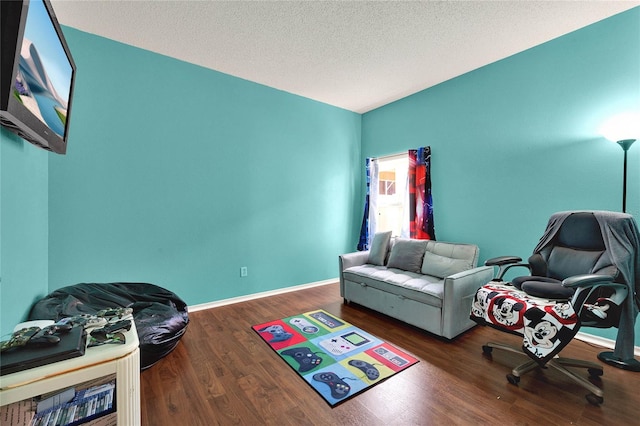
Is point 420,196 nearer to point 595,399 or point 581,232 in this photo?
point 581,232

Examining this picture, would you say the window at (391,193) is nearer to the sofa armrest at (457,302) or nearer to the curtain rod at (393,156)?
the curtain rod at (393,156)

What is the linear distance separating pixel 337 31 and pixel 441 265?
265cm

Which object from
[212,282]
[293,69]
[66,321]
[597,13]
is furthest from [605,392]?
[293,69]

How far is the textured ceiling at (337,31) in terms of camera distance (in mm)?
2109

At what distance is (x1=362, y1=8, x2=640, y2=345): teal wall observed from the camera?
221cm

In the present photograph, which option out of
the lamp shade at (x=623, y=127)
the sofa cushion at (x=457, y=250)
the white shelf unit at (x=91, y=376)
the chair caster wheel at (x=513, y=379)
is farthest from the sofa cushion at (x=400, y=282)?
the white shelf unit at (x=91, y=376)

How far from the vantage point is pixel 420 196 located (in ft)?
11.6

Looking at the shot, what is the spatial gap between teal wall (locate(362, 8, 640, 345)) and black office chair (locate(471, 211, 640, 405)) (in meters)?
0.54

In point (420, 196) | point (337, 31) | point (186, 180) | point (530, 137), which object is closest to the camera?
point (337, 31)

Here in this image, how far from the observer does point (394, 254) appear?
10.7 ft

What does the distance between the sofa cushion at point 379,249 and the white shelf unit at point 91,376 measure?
9.33 feet

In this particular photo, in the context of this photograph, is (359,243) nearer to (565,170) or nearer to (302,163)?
(302,163)

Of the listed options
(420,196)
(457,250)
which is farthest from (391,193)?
(457,250)

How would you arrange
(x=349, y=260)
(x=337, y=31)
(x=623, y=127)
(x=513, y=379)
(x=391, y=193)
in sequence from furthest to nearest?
(x=391, y=193) < (x=349, y=260) < (x=337, y=31) < (x=623, y=127) < (x=513, y=379)
